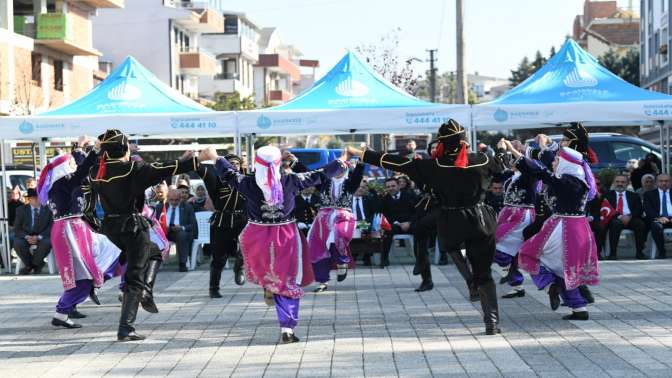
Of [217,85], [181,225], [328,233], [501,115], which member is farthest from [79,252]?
[217,85]

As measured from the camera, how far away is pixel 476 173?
1004 centimetres

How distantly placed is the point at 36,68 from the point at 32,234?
85.6ft

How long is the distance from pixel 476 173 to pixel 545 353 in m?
1.94

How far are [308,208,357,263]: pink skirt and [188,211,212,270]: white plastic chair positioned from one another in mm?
4412

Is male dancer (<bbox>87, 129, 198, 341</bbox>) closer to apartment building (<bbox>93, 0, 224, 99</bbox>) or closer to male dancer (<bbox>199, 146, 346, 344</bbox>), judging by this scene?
male dancer (<bbox>199, 146, 346, 344</bbox>)

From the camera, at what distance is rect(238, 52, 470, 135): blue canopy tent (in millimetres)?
17344

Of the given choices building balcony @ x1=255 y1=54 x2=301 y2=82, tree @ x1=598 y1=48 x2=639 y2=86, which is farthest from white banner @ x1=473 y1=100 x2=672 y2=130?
building balcony @ x1=255 y1=54 x2=301 y2=82

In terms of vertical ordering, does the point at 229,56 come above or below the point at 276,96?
above

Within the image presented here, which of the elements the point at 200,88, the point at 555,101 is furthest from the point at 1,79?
the point at 200,88

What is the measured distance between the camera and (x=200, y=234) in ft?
61.6

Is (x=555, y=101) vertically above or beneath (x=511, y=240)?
above

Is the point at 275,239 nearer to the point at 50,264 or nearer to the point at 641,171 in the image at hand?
the point at 50,264

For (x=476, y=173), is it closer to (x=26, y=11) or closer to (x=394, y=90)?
(x=394, y=90)

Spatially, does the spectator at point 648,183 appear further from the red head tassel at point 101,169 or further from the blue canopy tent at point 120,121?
the red head tassel at point 101,169
